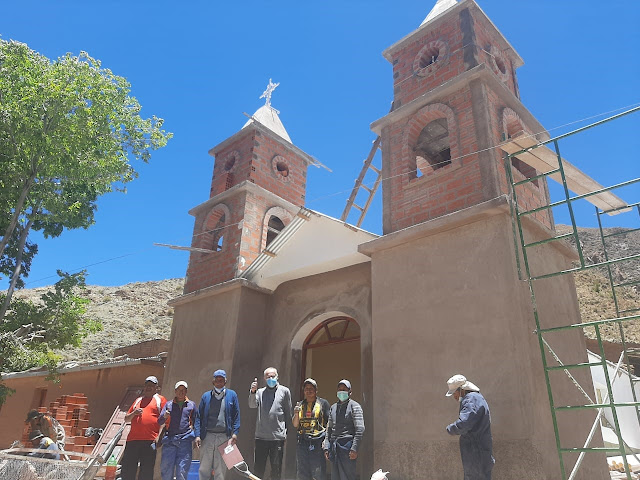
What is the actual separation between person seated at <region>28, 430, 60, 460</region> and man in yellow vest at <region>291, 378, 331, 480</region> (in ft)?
10.9

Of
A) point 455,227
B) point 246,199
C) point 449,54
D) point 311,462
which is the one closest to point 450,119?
point 449,54

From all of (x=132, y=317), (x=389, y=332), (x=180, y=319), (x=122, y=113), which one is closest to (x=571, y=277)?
(x=389, y=332)

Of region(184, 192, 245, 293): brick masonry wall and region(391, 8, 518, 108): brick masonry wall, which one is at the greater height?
region(391, 8, 518, 108): brick masonry wall

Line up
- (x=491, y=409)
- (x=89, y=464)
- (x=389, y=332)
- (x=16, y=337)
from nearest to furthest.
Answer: (x=89, y=464)
(x=491, y=409)
(x=389, y=332)
(x=16, y=337)

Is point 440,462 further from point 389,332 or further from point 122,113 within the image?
point 122,113

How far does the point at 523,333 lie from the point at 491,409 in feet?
3.57

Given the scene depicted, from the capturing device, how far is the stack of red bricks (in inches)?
517

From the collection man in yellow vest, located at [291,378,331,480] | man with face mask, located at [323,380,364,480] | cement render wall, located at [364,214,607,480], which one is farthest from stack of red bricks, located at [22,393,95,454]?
cement render wall, located at [364,214,607,480]

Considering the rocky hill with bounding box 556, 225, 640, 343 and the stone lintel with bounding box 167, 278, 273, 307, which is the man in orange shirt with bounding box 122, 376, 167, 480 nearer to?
the stone lintel with bounding box 167, 278, 273, 307

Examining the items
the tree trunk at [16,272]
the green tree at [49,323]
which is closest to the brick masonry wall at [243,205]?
the green tree at [49,323]

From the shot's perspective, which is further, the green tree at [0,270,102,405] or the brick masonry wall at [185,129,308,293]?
the brick masonry wall at [185,129,308,293]

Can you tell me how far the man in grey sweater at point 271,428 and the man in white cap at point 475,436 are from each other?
8.82 ft

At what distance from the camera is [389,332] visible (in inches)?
320

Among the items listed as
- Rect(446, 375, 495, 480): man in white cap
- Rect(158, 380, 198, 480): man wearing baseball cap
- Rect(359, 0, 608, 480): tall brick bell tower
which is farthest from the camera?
Rect(158, 380, 198, 480): man wearing baseball cap
